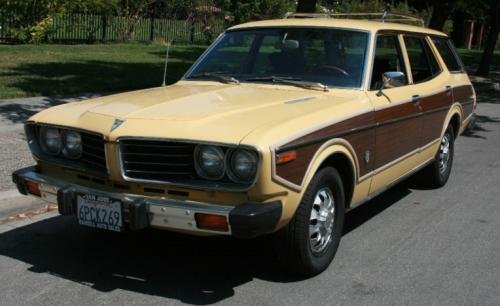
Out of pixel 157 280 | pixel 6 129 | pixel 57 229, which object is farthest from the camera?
pixel 6 129

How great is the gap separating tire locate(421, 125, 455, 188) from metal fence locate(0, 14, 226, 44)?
14.0 meters

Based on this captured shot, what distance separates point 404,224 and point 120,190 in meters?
2.80

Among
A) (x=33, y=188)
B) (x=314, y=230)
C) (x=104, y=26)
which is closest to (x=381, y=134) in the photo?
(x=314, y=230)

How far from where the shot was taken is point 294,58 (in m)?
5.61

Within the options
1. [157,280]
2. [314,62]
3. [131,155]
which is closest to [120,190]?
[131,155]

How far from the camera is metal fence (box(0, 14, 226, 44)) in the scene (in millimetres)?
21906

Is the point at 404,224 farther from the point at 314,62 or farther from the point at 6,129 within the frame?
the point at 6,129

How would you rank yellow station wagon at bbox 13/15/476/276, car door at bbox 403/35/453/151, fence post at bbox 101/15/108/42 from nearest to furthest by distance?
1. yellow station wagon at bbox 13/15/476/276
2. car door at bbox 403/35/453/151
3. fence post at bbox 101/15/108/42

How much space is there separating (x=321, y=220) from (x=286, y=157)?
30.9 inches

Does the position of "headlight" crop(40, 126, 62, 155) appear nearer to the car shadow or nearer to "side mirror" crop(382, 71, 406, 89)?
the car shadow

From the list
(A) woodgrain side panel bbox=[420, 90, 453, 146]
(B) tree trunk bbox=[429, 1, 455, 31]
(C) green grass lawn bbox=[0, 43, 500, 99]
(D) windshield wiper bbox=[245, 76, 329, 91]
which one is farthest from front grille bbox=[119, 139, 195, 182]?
(B) tree trunk bbox=[429, 1, 455, 31]

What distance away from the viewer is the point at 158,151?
419 centimetres

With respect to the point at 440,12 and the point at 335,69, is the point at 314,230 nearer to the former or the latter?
the point at 335,69

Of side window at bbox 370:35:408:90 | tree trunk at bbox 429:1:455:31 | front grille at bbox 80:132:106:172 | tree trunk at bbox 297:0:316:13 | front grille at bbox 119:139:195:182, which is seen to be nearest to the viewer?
front grille at bbox 119:139:195:182
